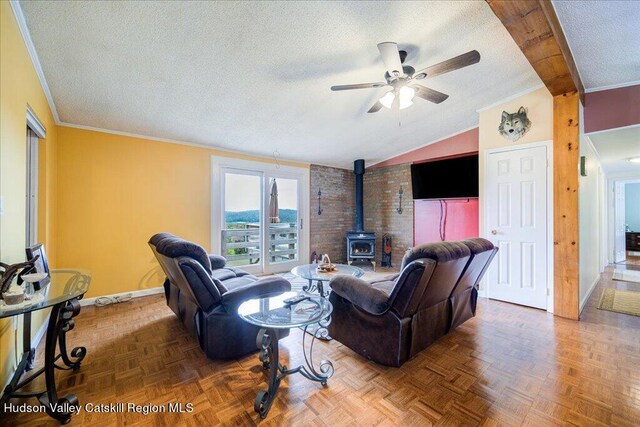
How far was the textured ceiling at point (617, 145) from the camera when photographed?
3349 millimetres

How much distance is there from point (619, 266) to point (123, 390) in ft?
28.8

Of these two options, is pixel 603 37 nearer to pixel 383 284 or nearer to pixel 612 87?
pixel 612 87

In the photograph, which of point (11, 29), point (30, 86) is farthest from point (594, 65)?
point (30, 86)

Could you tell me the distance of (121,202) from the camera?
11.8ft

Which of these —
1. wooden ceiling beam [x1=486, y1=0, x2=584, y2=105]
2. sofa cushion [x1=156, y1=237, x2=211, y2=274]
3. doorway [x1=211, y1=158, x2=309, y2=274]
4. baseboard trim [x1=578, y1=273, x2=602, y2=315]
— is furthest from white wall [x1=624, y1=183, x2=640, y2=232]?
sofa cushion [x1=156, y1=237, x2=211, y2=274]

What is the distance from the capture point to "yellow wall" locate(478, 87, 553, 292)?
3.25 m

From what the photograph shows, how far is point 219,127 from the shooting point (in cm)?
372

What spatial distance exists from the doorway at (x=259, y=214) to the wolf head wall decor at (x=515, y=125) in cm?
340

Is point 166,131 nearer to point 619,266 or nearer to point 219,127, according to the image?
point 219,127

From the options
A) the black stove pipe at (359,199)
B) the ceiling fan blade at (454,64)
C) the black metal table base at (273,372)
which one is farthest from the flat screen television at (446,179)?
the black metal table base at (273,372)

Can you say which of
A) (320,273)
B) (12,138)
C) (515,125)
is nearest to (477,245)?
(320,273)

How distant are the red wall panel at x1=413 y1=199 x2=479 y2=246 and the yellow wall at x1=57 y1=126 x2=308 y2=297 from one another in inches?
158

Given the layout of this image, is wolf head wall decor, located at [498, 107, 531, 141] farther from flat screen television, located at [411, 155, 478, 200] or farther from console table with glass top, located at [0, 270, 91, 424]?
console table with glass top, located at [0, 270, 91, 424]

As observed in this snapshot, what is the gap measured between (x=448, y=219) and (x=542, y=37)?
3323 mm
